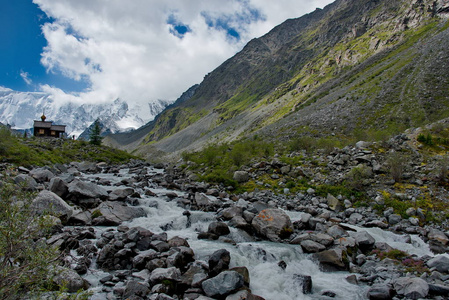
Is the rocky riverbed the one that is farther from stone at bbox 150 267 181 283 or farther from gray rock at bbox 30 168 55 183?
gray rock at bbox 30 168 55 183

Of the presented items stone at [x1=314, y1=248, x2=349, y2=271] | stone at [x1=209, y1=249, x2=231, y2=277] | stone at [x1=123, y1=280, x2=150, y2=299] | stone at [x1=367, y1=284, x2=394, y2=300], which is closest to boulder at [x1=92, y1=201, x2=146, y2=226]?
stone at [x1=123, y1=280, x2=150, y2=299]

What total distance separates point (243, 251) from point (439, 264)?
7838 millimetres

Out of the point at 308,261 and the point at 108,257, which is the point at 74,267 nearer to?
the point at 108,257

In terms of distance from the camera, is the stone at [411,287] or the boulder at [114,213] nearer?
the stone at [411,287]

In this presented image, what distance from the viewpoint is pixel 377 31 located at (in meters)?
118

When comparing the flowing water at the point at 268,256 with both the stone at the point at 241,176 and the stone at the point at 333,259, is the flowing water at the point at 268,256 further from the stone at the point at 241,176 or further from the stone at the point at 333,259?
the stone at the point at 241,176

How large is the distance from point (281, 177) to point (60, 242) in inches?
690

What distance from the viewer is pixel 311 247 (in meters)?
11.8

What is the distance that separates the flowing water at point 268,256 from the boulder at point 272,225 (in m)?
0.67

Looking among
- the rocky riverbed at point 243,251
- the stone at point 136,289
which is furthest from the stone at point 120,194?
the stone at point 136,289

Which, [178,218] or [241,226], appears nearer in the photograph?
[241,226]

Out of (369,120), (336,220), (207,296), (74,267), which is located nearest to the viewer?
(207,296)

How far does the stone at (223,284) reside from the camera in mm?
8016

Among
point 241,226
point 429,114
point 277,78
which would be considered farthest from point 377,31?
point 241,226
